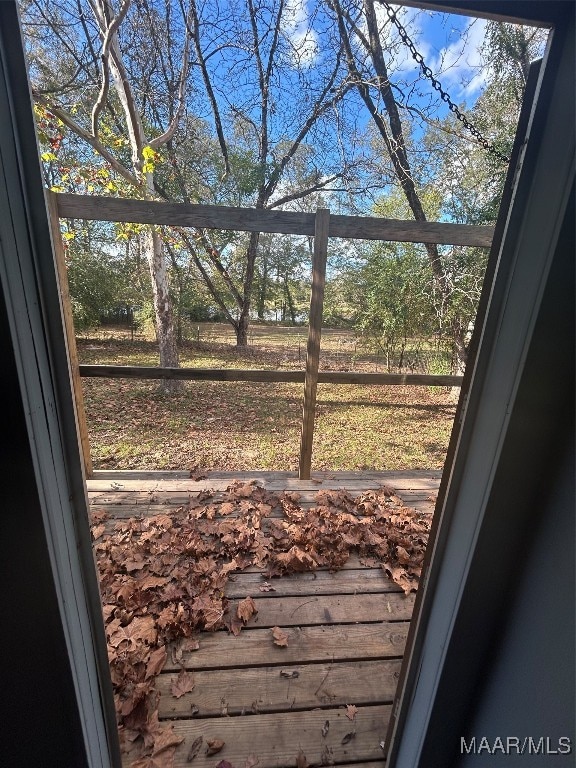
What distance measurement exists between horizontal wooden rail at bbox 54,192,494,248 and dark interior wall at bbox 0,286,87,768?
1806 mm

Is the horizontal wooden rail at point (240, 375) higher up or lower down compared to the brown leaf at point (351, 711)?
higher up

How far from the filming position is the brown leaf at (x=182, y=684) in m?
1.17

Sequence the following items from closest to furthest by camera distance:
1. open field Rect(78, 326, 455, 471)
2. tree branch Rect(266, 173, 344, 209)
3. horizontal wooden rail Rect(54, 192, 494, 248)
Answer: horizontal wooden rail Rect(54, 192, 494, 248) < open field Rect(78, 326, 455, 471) < tree branch Rect(266, 173, 344, 209)

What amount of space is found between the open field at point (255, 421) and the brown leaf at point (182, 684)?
252 centimetres

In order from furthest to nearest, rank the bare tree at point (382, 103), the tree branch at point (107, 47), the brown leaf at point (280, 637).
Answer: the bare tree at point (382, 103), the tree branch at point (107, 47), the brown leaf at point (280, 637)

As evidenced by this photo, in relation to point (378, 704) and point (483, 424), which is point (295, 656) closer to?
point (378, 704)

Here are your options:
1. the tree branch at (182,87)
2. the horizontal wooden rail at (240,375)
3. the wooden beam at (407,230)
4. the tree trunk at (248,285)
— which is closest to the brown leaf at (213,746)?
the horizontal wooden rail at (240,375)

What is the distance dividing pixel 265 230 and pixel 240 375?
998 millimetres

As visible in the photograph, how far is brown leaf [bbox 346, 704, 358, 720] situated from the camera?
1.14 m

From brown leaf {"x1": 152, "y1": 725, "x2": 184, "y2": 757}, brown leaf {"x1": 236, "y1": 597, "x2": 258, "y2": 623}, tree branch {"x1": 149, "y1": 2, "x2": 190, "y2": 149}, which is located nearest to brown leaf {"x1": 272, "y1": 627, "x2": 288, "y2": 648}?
brown leaf {"x1": 236, "y1": 597, "x2": 258, "y2": 623}

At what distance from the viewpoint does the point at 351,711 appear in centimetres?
115

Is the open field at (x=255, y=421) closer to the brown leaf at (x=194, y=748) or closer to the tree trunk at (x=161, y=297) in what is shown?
the tree trunk at (x=161, y=297)

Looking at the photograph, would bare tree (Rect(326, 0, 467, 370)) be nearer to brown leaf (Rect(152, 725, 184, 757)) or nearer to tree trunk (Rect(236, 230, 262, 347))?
tree trunk (Rect(236, 230, 262, 347))

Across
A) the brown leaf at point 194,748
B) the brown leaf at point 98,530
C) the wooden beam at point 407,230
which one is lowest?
the brown leaf at point 194,748
